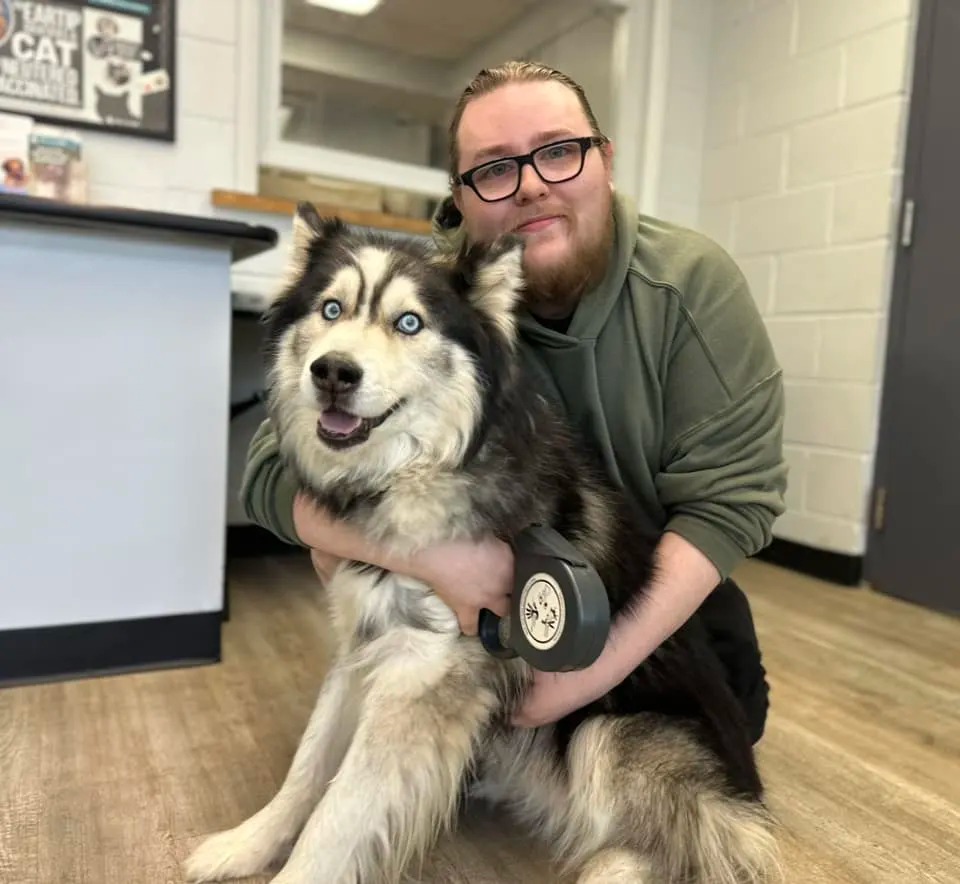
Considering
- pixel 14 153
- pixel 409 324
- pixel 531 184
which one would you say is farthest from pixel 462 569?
pixel 14 153

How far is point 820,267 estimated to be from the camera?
10.9 feet

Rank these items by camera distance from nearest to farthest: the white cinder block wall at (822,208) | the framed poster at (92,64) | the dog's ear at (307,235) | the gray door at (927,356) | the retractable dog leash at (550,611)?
the retractable dog leash at (550,611) < the dog's ear at (307,235) < the framed poster at (92,64) < the gray door at (927,356) < the white cinder block wall at (822,208)

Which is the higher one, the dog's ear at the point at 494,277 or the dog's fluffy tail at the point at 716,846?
the dog's ear at the point at 494,277

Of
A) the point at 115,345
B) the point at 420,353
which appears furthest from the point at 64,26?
the point at 420,353

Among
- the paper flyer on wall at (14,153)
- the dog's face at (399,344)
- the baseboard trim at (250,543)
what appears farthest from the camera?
→ the baseboard trim at (250,543)

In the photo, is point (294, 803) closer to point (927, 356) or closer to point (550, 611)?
point (550, 611)

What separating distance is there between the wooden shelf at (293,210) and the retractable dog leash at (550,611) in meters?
2.00

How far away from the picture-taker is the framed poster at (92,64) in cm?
271

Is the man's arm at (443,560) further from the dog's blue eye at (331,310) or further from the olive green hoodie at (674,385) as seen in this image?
the dog's blue eye at (331,310)

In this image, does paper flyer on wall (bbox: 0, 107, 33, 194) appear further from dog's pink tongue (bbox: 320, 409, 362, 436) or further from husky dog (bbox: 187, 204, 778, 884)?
dog's pink tongue (bbox: 320, 409, 362, 436)

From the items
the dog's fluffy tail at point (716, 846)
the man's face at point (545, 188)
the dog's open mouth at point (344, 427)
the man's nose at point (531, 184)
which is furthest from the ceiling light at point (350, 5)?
the dog's fluffy tail at point (716, 846)

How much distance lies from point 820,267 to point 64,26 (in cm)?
293

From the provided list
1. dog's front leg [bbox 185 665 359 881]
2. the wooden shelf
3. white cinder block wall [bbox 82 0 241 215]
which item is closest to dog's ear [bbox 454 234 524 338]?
dog's front leg [bbox 185 665 359 881]

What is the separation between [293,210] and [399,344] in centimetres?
207
